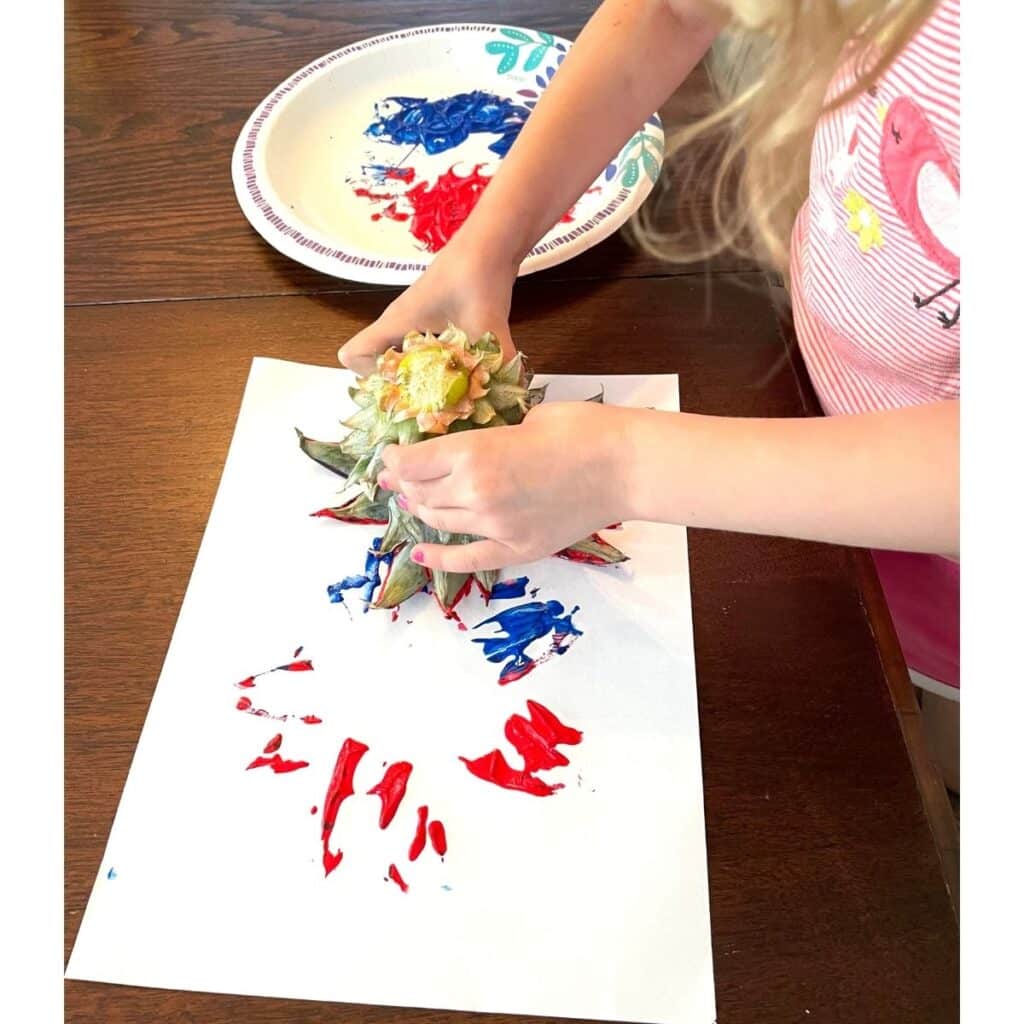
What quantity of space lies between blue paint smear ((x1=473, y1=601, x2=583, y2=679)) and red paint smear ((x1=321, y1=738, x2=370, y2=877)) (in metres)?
0.11

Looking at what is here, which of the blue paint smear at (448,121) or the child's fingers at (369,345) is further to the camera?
the blue paint smear at (448,121)

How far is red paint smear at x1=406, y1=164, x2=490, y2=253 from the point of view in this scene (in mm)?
996

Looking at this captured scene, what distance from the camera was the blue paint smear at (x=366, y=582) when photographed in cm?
77

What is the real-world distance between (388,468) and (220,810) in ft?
0.80

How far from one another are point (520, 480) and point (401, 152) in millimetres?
519

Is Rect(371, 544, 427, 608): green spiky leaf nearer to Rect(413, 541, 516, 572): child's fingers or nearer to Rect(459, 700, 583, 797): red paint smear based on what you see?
Rect(413, 541, 516, 572): child's fingers

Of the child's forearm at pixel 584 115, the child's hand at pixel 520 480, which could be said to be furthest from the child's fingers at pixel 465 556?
→ the child's forearm at pixel 584 115

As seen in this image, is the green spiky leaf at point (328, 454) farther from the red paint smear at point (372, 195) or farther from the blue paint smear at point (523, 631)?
the red paint smear at point (372, 195)

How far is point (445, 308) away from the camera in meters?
0.86

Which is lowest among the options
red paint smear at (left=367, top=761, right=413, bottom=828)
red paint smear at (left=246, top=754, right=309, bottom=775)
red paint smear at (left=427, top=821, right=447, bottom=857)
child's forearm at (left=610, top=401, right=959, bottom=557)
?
red paint smear at (left=246, top=754, right=309, bottom=775)

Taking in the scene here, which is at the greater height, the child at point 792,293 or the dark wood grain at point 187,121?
the child at point 792,293

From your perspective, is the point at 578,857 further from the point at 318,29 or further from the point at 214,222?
the point at 318,29

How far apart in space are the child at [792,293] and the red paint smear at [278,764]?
0.53 ft

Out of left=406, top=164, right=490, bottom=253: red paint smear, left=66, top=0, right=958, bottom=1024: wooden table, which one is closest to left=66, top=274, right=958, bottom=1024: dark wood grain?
left=66, top=0, right=958, bottom=1024: wooden table
